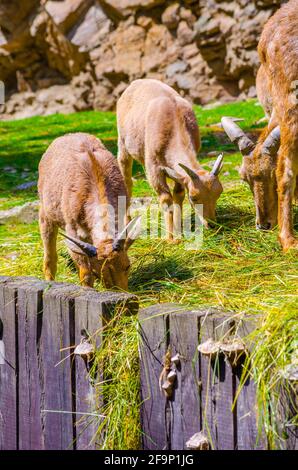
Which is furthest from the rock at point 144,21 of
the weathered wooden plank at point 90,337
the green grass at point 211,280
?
the weathered wooden plank at point 90,337

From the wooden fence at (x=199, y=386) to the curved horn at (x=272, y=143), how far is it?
11.1ft

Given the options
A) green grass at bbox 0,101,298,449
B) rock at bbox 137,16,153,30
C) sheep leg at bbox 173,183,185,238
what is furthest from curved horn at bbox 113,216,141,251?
rock at bbox 137,16,153,30

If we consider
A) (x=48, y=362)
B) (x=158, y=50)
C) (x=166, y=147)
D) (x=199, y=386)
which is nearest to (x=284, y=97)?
(x=166, y=147)

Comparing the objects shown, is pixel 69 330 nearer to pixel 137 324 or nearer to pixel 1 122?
pixel 137 324

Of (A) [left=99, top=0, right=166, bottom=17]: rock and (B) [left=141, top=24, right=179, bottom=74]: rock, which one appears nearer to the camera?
(A) [left=99, top=0, right=166, bottom=17]: rock

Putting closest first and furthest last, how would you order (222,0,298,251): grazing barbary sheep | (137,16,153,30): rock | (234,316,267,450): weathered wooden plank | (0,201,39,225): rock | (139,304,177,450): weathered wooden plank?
(234,316,267,450): weathered wooden plank → (139,304,177,450): weathered wooden plank → (222,0,298,251): grazing barbary sheep → (0,201,39,225): rock → (137,16,153,30): rock

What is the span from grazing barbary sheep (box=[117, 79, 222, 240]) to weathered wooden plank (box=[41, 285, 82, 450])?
9.40 ft

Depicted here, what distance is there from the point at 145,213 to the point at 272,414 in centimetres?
537

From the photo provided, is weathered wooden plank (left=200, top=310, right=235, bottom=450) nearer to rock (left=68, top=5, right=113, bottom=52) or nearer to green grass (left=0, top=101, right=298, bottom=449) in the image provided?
green grass (left=0, top=101, right=298, bottom=449)

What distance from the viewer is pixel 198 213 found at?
847 cm

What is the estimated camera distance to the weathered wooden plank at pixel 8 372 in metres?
5.56

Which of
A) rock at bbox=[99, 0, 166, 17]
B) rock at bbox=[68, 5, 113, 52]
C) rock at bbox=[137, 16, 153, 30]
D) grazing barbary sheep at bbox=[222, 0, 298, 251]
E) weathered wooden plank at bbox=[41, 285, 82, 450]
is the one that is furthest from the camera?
rock at bbox=[68, 5, 113, 52]

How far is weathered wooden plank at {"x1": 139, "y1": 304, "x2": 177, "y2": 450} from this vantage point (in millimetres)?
4766

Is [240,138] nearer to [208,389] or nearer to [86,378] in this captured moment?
[86,378]
